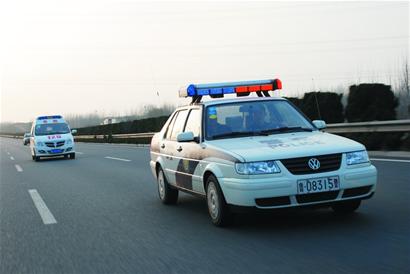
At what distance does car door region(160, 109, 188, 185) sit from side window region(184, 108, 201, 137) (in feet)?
0.80

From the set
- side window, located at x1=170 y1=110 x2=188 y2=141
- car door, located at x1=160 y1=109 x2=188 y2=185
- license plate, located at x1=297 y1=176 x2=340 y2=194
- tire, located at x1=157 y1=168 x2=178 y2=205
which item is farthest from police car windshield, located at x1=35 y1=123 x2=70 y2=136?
license plate, located at x1=297 y1=176 x2=340 y2=194

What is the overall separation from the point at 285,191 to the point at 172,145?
9.81 feet

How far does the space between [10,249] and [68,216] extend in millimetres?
2231

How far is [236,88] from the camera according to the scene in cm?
914

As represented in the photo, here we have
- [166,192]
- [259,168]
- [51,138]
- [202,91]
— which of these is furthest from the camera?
[51,138]

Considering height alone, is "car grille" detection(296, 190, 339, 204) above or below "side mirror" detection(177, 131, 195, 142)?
below

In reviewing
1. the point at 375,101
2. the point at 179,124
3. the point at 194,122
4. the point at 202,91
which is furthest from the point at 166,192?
the point at 375,101

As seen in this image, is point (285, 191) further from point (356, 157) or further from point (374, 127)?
point (374, 127)

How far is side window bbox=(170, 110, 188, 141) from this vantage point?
898 centimetres

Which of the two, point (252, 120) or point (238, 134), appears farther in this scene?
point (252, 120)

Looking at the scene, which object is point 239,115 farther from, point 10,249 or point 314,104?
point 314,104

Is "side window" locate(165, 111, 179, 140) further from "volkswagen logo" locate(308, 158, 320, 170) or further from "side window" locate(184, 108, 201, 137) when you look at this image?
"volkswagen logo" locate(308, 158, 320, 170)

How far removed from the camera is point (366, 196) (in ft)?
22.5

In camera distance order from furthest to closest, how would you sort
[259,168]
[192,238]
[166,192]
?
[166,192] < [192,238] < [259,168]
